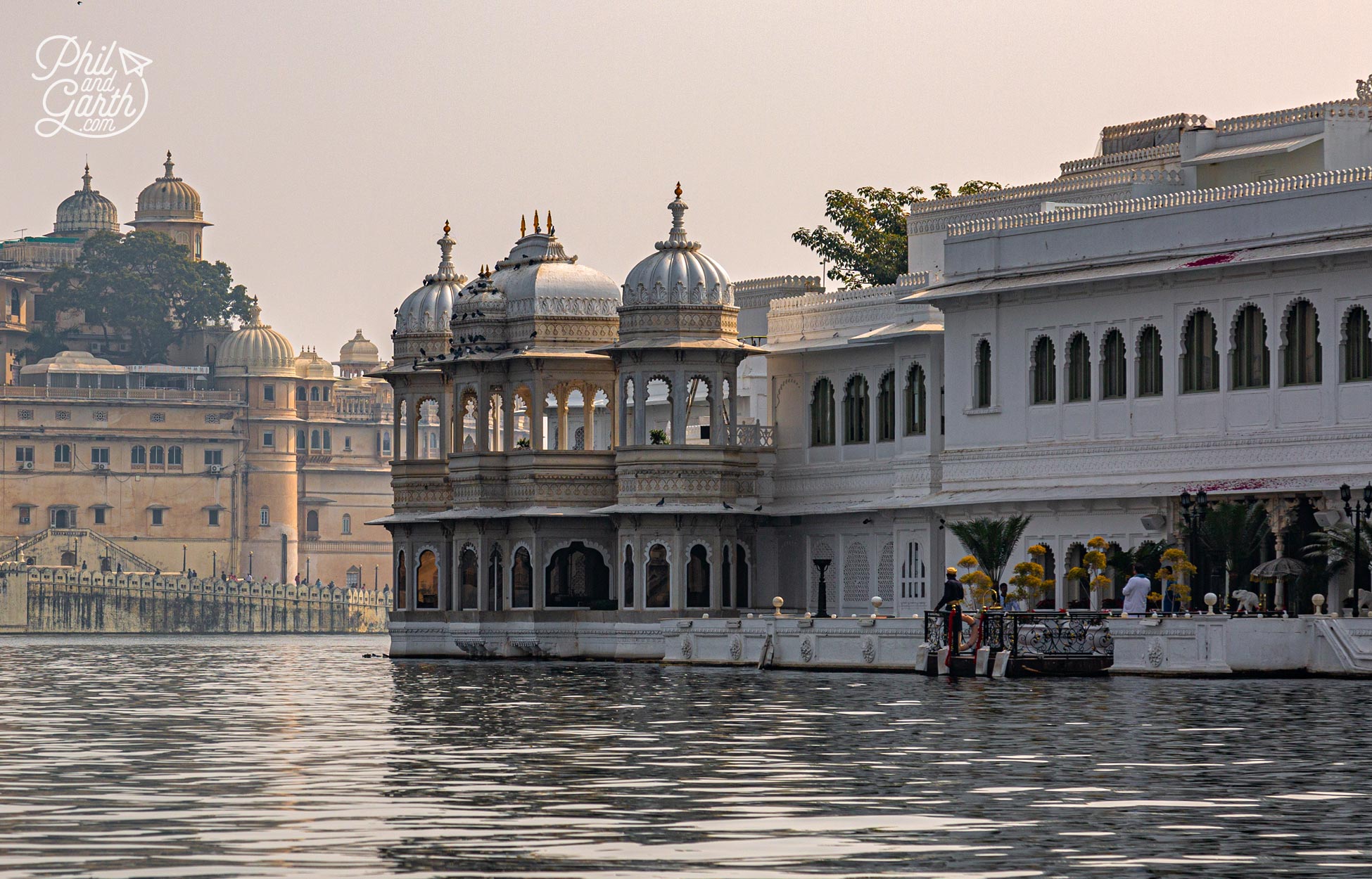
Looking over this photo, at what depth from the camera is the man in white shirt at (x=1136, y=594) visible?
118 feet

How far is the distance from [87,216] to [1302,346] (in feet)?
447

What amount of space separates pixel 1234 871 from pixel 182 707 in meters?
17.7

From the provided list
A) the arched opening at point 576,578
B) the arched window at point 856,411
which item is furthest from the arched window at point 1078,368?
the arched opening at point 576,578

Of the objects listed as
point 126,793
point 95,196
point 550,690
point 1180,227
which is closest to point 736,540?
point 1180,227

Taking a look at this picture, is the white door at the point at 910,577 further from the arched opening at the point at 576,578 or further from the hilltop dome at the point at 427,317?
the hilltop dome at the point at 427,317

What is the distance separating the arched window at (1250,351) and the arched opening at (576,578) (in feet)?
45.0

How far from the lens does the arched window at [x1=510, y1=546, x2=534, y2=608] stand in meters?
50.2

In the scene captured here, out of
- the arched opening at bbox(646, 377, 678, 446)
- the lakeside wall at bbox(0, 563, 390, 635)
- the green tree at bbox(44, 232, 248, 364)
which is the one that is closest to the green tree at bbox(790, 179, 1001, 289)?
the arched opening at bbox(646, 377, 678, 446)

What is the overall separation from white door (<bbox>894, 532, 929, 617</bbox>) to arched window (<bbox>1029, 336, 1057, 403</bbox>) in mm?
4506

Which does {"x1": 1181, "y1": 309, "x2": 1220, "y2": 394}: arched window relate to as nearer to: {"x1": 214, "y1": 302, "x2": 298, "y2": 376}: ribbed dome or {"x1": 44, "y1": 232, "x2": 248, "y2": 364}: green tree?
{"x1": 214, "y1": 302, "x2": 298, "y2": 376}: ribbed dome

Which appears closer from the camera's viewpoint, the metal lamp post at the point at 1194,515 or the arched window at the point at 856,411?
the metal lamp post at the point at 1194,515

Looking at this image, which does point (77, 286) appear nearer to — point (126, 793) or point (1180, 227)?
point (1180, 227)

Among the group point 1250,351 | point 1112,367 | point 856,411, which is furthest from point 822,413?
point 1250,351

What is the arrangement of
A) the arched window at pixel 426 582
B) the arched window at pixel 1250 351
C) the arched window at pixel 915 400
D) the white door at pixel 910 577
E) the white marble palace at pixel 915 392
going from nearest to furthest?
the white marble palace at pixel 915 392 → the arched window at pixel 1250 351 → the white door at pixel 910 577 → the arched window at pixel 915 400 → the arched window at pixel 426 582
